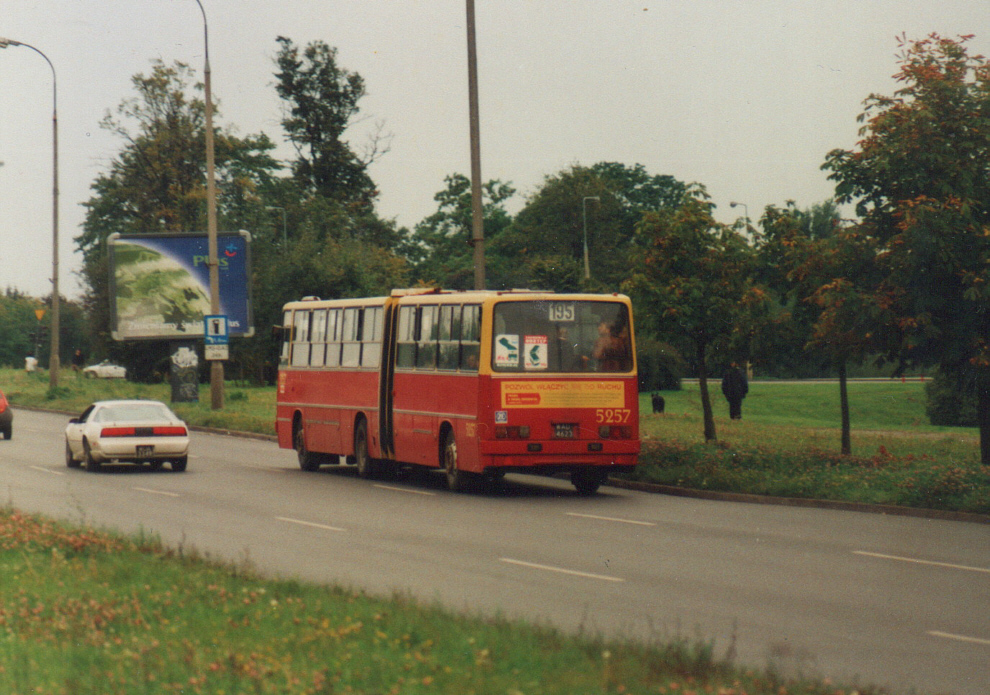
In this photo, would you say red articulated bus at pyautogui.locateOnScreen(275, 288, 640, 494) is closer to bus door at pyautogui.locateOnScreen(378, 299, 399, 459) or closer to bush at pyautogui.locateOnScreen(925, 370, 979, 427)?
bus door at pyautogui.locateOnScreen(378, 299, 399, 459)

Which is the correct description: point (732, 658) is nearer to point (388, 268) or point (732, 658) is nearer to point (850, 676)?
point (850, 676)

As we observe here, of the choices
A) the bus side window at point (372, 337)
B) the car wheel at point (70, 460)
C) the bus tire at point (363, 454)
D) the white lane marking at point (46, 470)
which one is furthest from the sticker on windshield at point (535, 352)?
the car wheel at point (70, 460)

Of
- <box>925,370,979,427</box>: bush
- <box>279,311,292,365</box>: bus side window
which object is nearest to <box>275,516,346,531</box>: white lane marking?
<box>279,311,292,365</box>: bus side window

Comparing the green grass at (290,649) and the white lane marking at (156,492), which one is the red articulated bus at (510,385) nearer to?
the white lane marking at (156,492)

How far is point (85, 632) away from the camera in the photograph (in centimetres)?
849

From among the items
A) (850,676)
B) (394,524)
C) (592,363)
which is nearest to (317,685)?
(850,676)

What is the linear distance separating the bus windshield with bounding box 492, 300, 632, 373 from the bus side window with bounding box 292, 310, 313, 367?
7650 millimetres

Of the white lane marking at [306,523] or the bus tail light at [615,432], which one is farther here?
the bus tail light at [615,432]

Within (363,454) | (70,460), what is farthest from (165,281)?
(363,454)

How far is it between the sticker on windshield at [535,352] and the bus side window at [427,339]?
198 centimetres

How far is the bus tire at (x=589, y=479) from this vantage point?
22.2 m

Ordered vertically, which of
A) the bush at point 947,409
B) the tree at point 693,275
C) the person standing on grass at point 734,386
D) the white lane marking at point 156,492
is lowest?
the white lane marking at point 156,492

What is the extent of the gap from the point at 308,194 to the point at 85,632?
3414 inches

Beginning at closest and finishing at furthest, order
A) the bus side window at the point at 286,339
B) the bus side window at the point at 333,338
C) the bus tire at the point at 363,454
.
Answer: the bus tire at the point at 363,454
the bus side window at the point at 333,338
the bus side window at the point at 286,339
